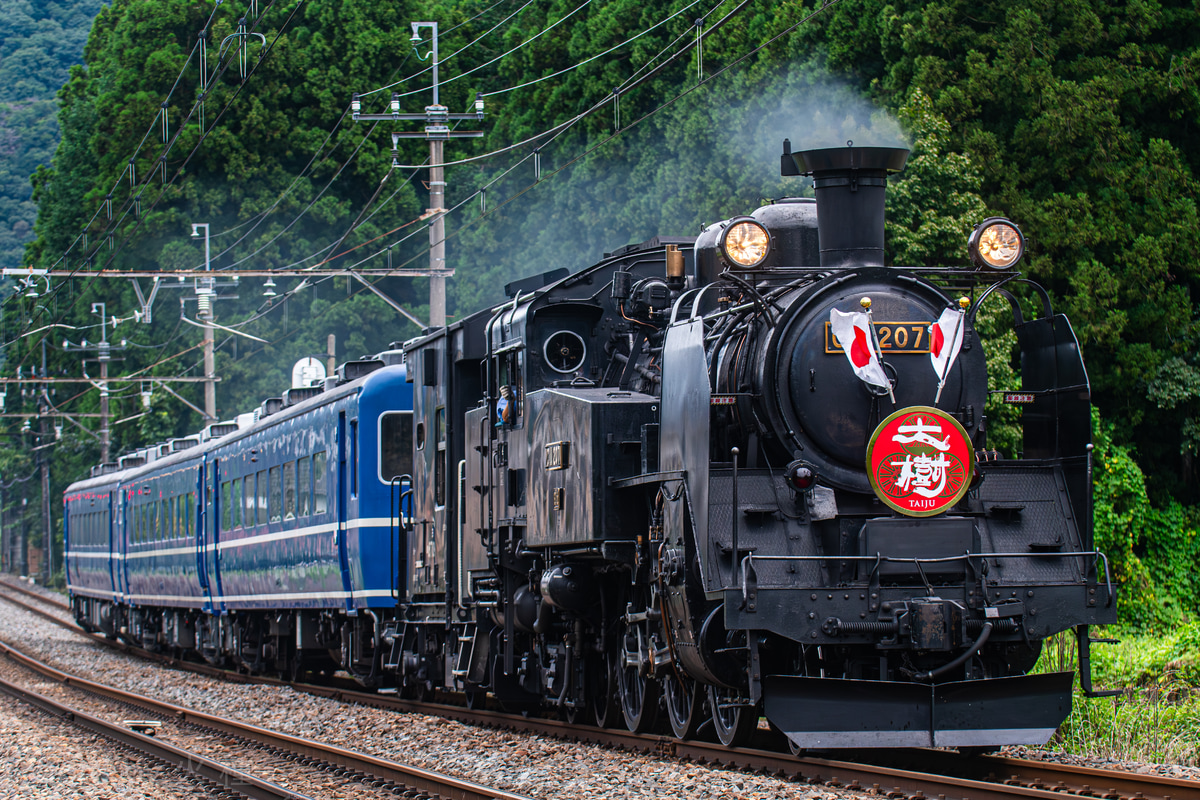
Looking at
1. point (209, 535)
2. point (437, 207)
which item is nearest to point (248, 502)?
point (209, 535)

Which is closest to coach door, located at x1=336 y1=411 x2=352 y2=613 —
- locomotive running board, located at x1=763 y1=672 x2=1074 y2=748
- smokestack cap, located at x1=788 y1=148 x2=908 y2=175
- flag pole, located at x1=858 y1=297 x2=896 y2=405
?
smokestack cap, located at x1=788 y1=148 x2=908 y2=175

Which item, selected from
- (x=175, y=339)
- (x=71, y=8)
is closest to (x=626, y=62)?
(x=175, y=339)

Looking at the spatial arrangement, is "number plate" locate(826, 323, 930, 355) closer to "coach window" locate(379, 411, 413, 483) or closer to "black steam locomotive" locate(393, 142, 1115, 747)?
"black steam locomotive" locate(393, 142, 1115, 747)

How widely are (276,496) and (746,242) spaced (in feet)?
36.6

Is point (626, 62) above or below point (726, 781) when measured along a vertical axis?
above

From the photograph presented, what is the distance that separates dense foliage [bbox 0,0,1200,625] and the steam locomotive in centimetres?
176

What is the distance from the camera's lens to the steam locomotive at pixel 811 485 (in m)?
7.78

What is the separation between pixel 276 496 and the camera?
59.8 ft

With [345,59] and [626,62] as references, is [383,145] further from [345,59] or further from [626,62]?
[626,62]

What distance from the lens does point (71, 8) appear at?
113125 millimetres

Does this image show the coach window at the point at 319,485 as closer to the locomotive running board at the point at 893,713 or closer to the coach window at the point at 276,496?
the coach window at the point at 276,496

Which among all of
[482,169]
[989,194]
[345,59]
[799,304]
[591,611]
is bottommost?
[591,611]

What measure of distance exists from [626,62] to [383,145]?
16.7 metres

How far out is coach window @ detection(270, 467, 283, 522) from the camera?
59.1 ft
